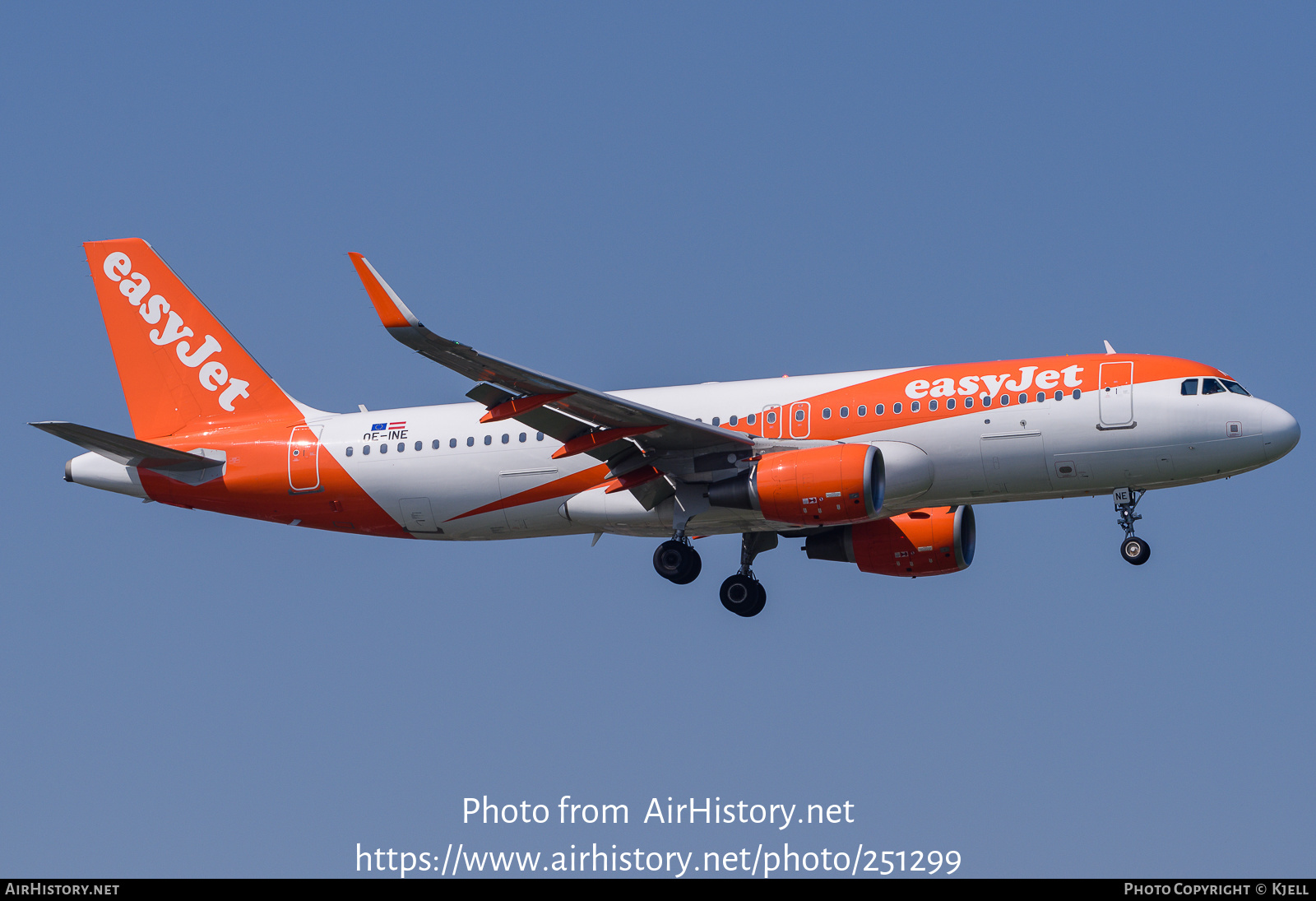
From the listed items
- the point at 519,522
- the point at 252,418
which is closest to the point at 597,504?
the point at 519,522

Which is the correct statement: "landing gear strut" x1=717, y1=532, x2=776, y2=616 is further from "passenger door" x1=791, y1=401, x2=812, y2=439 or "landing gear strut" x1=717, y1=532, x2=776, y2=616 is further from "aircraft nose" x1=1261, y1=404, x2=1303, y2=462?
"aircraft nose" x1=1261, y1=404, x2=1303, y2=462

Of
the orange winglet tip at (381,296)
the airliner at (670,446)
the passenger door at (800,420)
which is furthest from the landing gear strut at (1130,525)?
the orange winglet tip at (381,296)

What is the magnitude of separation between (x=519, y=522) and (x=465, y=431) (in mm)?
2342

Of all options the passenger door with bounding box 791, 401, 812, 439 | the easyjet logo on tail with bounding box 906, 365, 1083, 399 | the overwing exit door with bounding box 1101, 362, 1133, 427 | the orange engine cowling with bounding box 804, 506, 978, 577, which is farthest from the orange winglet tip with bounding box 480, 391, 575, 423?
the overwing exit door with bounding box 1101, 362, 1133, 427

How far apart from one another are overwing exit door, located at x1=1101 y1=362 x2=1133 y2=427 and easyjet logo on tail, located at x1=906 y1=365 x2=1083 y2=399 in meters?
0.51

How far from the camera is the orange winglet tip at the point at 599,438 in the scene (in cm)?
Answer: 3294

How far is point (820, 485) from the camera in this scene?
3169cm

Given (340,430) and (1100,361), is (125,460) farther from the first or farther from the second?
(1100,361)

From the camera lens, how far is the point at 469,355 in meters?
28.7

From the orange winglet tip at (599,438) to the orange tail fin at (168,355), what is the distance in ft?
26.6

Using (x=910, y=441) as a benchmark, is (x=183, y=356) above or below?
above

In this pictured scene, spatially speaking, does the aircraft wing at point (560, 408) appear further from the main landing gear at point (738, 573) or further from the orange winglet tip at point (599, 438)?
the main landing gear at point (738, 573)

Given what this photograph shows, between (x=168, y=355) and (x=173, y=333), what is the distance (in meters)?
0.56

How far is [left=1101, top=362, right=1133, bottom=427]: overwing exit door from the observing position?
3195cm
